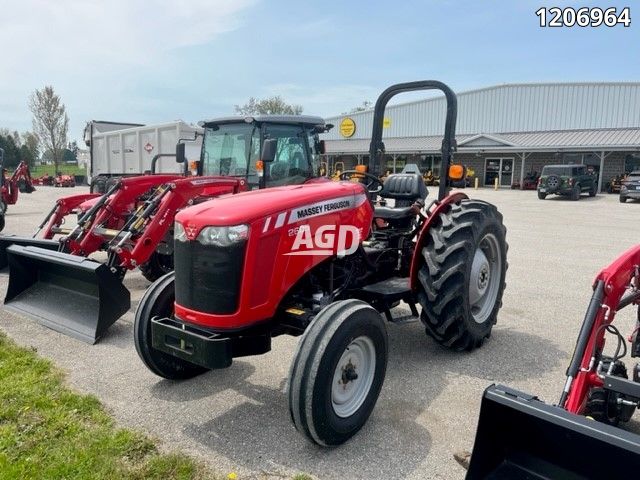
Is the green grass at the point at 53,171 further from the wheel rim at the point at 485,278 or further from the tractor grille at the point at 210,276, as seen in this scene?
the tractor grille at the point at 210,276

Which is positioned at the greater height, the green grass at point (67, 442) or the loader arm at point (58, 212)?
the loader arm at point (58, 212)

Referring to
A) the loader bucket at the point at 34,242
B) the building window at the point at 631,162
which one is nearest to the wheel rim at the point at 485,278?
the loader bucket at the point at 34,242

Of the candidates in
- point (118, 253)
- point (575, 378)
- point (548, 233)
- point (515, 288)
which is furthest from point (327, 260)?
point (548, 233)

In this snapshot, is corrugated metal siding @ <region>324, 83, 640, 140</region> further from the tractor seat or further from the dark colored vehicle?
the tractor seat

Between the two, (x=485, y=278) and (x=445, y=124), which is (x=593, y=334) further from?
(x=445, y=124)

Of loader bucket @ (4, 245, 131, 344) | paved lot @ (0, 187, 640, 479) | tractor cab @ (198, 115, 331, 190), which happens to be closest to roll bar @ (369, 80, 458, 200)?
paved lot @ (0, 187, 640, 479)

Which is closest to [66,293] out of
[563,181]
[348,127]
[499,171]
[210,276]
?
[210,276]

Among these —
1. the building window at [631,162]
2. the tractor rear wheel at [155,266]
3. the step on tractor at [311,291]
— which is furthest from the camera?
the building window at [631,162]

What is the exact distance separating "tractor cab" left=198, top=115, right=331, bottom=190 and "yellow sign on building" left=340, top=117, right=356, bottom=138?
105 feet

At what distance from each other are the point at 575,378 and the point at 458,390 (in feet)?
4.50

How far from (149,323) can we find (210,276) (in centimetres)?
81

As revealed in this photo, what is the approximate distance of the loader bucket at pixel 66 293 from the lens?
4.37 m

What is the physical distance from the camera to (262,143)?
283 inches

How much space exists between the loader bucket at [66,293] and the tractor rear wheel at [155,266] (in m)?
1.74
